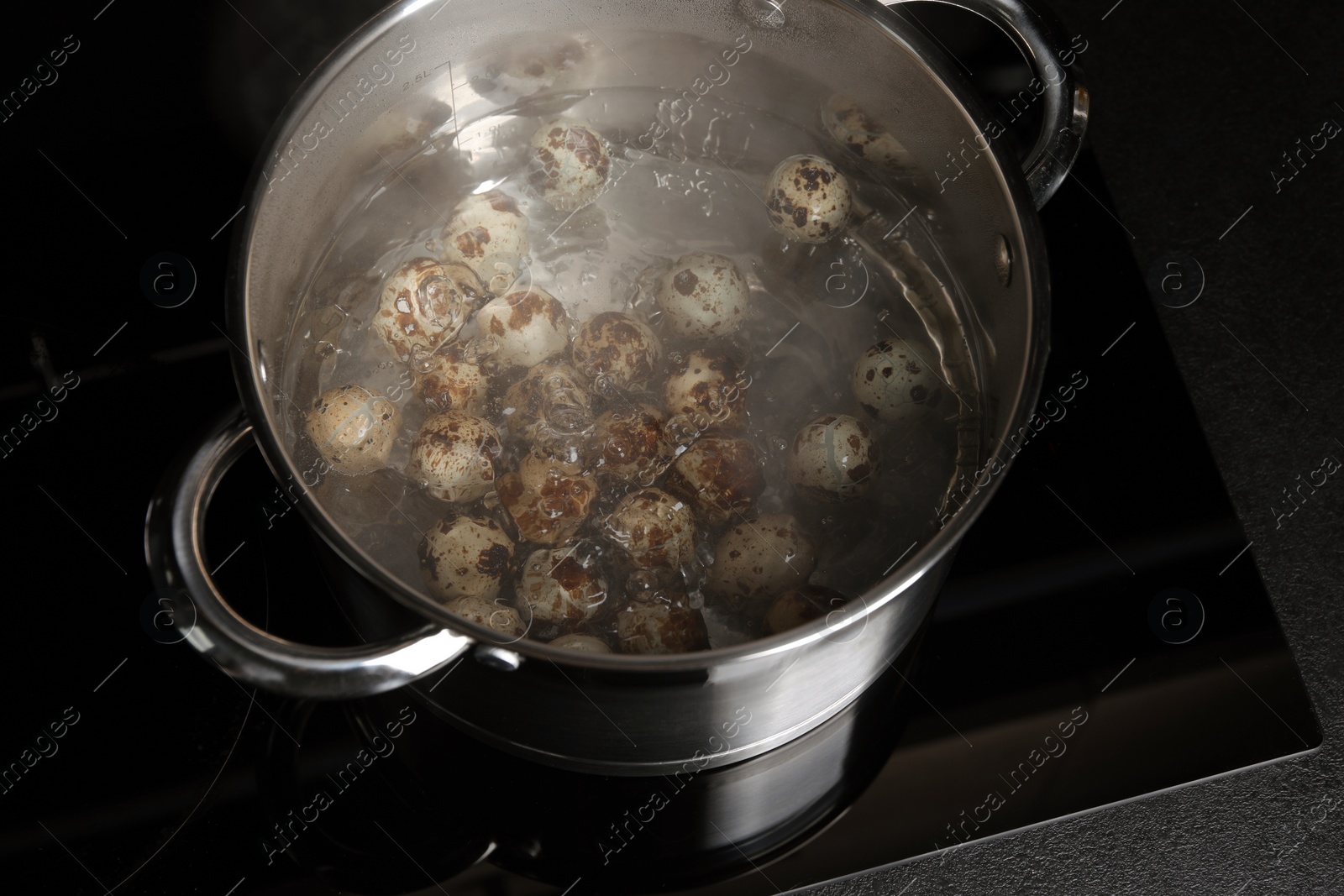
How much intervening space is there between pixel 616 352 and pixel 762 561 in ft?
0.79

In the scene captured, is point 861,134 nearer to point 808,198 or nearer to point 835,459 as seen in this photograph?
point 808,198

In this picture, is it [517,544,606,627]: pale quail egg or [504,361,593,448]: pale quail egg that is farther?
[504,361,593,448]: pale quail egg

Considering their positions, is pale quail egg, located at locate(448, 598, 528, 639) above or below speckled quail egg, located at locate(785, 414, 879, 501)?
above

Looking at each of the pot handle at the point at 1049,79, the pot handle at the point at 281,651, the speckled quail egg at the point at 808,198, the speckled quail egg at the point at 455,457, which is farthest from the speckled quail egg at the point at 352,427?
the pot handle at the point at 1049,79

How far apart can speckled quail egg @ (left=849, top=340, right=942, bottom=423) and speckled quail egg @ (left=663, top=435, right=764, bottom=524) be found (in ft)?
0.44

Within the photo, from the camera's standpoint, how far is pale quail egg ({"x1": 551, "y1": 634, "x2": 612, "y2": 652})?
81 cm

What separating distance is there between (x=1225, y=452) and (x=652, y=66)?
728mm

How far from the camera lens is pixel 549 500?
0.89m

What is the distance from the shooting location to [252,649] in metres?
0.62

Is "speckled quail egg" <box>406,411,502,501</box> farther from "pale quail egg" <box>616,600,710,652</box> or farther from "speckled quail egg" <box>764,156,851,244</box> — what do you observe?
"speckled quail egg" <box>764,156,851,244</box>

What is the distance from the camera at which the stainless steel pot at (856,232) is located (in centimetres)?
62

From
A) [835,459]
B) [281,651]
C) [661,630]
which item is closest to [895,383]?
[835,459]

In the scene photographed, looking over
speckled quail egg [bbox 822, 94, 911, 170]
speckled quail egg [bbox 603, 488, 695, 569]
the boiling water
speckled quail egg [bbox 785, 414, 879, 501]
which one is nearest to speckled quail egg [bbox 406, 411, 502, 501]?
the boiling water

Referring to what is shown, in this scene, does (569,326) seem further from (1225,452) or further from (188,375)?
(1225,452)
